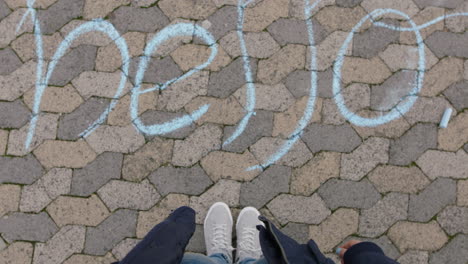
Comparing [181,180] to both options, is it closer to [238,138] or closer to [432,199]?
[238,138]

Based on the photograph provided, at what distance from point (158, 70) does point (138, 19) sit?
40 cm

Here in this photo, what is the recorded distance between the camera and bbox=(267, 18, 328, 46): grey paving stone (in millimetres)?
3215

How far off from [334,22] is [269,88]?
0.65 meters

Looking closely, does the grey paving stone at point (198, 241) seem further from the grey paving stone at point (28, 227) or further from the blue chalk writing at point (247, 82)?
the grey paving stone at point (28, 227)

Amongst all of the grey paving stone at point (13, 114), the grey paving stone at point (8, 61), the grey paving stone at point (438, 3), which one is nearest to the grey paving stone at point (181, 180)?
the grey paving stone at point (13, 114)

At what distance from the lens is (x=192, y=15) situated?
326 cm

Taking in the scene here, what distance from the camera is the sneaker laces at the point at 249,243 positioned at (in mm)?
2998

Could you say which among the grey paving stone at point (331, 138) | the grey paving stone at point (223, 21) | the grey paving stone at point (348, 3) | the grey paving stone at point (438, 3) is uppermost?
the grey paving stone at point (223, 21)

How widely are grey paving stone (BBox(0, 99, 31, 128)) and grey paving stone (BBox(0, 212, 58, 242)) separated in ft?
1.98

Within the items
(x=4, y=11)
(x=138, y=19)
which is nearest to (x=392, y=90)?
(x=138, y=19)

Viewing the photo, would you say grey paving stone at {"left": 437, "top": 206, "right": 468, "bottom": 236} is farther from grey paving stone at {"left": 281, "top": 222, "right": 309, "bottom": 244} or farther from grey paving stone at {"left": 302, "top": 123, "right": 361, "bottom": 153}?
grey paving stone at {"left": 281, "top": 222, "right": 309, "bottom": 244}

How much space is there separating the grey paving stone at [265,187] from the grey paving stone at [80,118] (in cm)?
110

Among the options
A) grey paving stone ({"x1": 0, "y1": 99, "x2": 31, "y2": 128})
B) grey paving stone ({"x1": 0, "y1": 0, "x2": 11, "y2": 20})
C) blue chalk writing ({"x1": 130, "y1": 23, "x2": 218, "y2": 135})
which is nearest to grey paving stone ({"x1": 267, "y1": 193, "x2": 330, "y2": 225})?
blue chalk writing ({"x1": 130, "y1": 23, "x2": 218, "y2": 135})

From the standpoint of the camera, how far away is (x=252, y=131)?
3123mm
